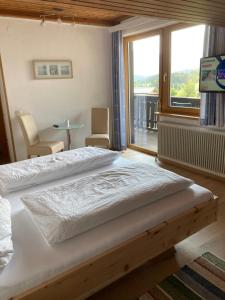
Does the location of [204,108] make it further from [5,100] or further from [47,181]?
[5,100]

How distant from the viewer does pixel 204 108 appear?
3.34 meters

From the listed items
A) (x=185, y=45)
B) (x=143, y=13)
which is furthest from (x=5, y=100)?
(x=185, y=45)

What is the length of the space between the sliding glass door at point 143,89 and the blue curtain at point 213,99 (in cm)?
115

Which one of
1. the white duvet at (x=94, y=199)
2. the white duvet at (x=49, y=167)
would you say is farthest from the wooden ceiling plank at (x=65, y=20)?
the white duvet at (x=94, y=199)

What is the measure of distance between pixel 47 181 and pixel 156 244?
114 cm

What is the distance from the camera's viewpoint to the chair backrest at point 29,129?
3.92 meters

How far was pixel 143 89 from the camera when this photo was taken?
4773 millimetres

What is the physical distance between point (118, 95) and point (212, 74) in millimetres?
2083

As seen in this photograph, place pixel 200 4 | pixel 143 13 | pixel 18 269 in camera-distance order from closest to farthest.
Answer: pixel 18 269
pixel 200 4
pixel 143 13

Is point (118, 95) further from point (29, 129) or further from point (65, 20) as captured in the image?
point (29, 129)

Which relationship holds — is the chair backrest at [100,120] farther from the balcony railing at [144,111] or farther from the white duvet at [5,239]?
the white duvet at [5,239]

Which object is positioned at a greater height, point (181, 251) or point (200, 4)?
point (200, 4)

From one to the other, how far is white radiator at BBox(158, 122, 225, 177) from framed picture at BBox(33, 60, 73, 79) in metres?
1.97

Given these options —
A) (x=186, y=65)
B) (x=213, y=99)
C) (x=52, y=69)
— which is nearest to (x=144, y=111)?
(x=186, y=65)
